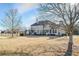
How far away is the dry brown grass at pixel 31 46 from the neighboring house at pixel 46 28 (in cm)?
7

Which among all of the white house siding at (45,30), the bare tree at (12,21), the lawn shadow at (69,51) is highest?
the bare tree at (12,21)

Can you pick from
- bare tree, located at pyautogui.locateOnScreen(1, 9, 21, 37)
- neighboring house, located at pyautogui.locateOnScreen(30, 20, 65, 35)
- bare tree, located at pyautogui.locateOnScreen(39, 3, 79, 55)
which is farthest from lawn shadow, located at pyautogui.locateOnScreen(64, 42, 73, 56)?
bare tree, located at pyautogui.locateOnScreen(1, 9, 21, 37)

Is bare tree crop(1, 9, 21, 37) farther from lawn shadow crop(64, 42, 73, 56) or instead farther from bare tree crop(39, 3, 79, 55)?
lawn shadow crop(64, 42, 73, 56)

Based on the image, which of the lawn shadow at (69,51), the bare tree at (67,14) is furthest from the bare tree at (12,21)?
the lawn shadow at (69,51)

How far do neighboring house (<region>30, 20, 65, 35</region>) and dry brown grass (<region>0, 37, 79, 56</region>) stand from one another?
0.07m

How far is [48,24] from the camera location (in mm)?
4477

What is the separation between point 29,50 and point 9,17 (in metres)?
0.44

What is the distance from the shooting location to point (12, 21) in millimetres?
4488

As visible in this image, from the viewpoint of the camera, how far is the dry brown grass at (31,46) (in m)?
4.46

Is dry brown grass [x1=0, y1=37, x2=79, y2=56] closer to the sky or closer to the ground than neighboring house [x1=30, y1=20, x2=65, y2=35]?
closer to the ground

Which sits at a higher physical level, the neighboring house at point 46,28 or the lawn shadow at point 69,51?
the neighboring house at point 46,28

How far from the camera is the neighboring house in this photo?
446 centimetres

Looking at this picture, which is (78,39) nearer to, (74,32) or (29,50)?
(74,32)

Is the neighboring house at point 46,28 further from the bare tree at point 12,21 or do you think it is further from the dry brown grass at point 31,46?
the bare tree at point 12,21
